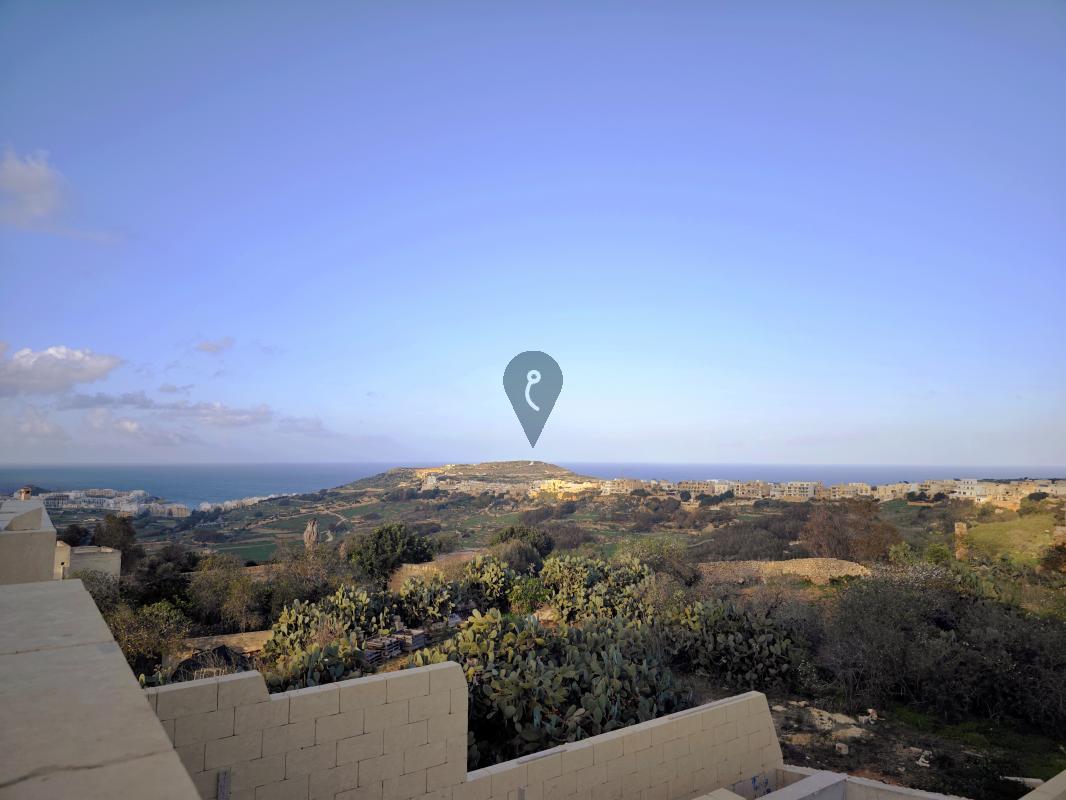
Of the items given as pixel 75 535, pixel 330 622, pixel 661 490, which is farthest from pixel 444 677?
pixel 661 490

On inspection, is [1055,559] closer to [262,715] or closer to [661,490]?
[262,715]

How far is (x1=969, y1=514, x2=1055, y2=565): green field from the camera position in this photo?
19641 mm

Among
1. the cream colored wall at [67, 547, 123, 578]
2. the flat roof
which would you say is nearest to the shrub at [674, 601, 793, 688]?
the flat roof

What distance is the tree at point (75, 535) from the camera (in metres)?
22.7

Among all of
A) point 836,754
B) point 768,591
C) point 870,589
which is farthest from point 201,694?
point 768,591

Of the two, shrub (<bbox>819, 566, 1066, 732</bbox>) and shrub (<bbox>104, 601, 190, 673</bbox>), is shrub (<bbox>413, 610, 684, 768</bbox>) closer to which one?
shrub (<bbox>819, 566, 1066, 732</bbox>)

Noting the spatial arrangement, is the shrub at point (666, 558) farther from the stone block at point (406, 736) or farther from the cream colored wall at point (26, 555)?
the cream colored wall at point (26, 555)

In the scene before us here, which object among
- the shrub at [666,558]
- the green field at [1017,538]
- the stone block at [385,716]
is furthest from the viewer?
the green field at [1017,538]

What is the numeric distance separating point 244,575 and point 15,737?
17163 millimetres

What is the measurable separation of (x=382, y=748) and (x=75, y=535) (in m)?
24.7

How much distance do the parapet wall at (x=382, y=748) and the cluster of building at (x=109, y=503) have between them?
33767mm

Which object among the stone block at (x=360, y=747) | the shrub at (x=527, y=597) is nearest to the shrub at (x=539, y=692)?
the stone block at (x=360, y=747)

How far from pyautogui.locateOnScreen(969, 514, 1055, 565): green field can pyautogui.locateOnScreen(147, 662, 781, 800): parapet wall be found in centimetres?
1819

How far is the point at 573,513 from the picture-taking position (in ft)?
138
